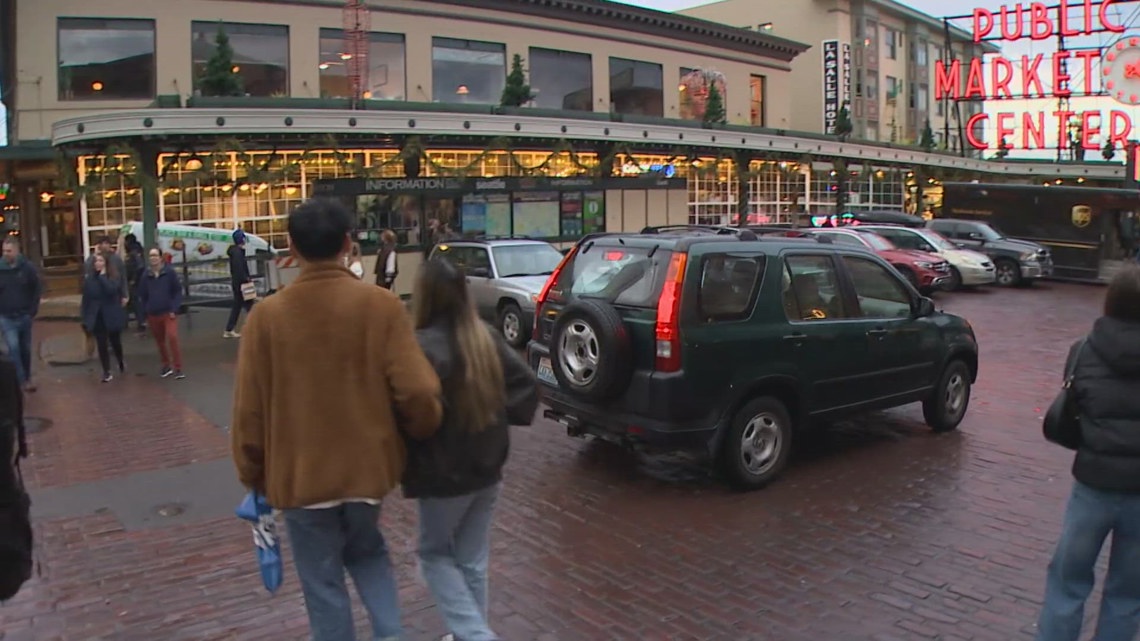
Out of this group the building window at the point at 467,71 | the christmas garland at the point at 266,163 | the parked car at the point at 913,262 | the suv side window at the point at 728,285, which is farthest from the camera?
the building window at the point at 467,71

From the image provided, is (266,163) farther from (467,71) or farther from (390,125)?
(467,71)

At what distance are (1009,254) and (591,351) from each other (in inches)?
772

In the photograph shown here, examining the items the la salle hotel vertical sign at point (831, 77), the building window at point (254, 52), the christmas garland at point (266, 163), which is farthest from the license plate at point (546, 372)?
the la salle hotel vertical sign at point (831, 77)

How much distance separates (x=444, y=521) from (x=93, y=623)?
2.27 m

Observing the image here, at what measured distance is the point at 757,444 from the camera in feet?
22.6

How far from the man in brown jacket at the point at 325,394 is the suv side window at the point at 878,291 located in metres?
5.37

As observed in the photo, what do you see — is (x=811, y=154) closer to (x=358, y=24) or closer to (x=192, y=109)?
(x=358, y=24)

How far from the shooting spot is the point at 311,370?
10.7ft

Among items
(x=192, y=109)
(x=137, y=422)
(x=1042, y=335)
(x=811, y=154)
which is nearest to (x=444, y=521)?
(x=137, y=422)

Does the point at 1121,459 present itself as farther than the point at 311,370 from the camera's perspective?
Yes

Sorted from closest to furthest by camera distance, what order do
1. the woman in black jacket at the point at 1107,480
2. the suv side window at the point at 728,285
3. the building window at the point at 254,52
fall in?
the woman in black jacket at the point at 1107,480, the suv side window at the point at 728,285, the building window at the point at 254,52

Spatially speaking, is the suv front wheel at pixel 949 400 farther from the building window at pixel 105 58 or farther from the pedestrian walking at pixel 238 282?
the building window at pixel 105 58

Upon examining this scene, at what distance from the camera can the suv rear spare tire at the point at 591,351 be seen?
6.42 m

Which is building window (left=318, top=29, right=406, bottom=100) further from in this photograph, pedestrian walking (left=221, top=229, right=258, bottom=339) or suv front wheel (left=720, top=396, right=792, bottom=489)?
suv front wheel (left=720, top=396, right=792, bottom=489)
